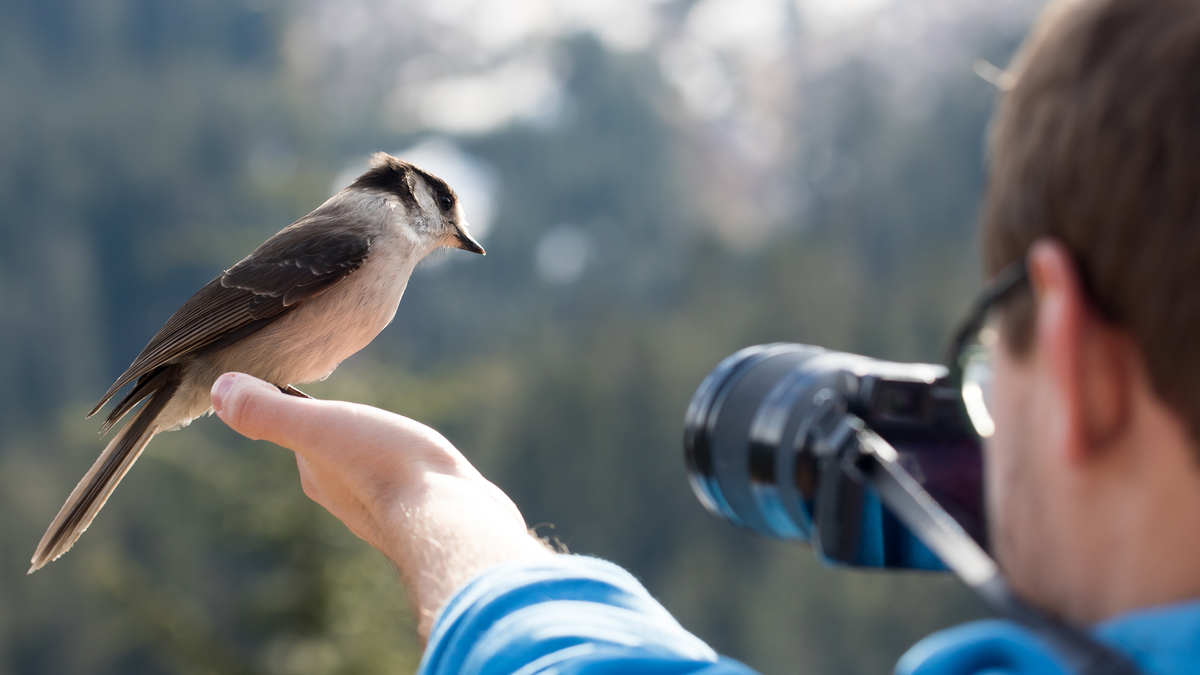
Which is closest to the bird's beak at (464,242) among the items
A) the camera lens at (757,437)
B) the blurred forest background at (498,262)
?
the camera lens at (757,437)

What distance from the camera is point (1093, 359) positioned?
3.29 ft

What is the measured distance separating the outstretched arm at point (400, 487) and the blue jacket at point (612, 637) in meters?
0.24

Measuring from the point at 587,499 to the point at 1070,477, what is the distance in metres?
30.2

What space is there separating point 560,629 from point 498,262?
116 ft

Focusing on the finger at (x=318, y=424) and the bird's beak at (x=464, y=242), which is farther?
the bird's beak at (x=464, y=242)

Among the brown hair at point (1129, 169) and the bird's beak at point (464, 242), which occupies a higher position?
the brown hair at point (1129, 169)

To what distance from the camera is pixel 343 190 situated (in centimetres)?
345

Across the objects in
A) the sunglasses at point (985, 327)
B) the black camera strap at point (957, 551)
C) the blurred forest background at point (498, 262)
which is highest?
the sunglasses at point (985, 327)

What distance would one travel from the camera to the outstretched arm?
1691 mm

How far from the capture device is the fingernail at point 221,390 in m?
2.50

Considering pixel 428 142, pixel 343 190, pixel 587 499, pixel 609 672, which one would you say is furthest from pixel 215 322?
pixel 587 499

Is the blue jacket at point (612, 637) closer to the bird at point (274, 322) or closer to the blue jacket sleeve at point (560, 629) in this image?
the blue jacket sleeve at point (560, 629)

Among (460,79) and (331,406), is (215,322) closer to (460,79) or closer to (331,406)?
(331,406)

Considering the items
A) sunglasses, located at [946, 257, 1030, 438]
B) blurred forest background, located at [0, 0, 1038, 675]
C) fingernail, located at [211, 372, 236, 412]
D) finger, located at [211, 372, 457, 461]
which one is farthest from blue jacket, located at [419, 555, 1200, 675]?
blurred forest background, located at [0, 0, 1038, 675]
